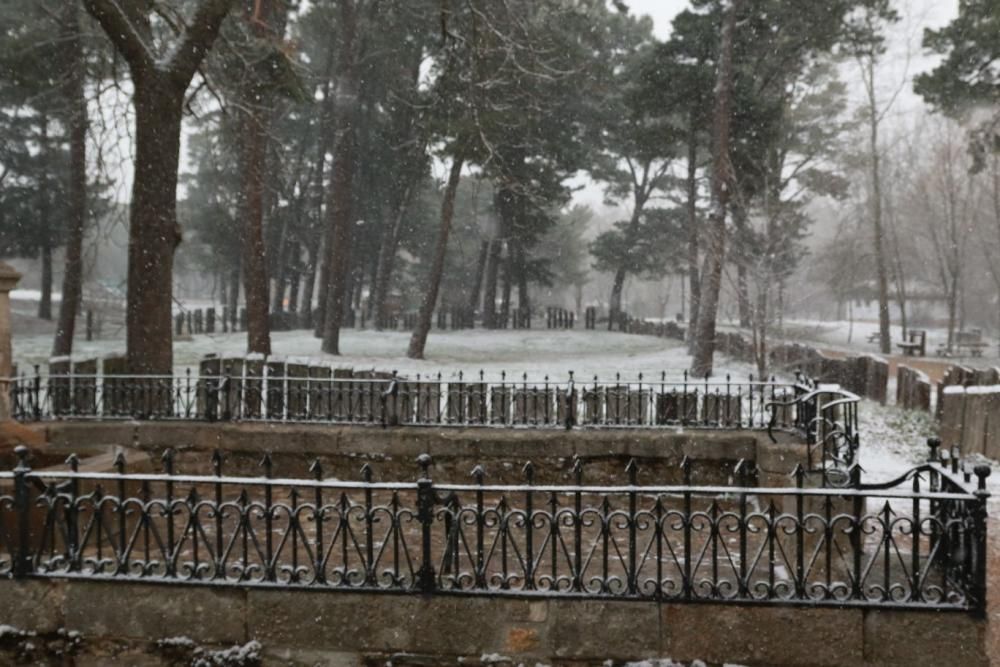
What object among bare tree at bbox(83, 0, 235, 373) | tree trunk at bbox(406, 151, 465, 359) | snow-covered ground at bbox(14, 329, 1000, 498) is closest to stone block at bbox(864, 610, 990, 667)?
snow-covered ground at bbox(14, 329, 1000, 498)

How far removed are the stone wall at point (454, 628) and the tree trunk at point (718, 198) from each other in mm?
14672

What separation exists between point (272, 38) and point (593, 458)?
27.9 feet

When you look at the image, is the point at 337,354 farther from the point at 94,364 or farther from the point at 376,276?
the point at 376,276

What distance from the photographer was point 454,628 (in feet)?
17.4

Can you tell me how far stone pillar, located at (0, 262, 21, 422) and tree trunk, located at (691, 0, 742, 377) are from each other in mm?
15073

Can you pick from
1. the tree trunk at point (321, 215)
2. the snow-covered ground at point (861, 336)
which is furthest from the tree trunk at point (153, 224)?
the snow-covered ground at point (861, 336)

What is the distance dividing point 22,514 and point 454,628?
122 inches

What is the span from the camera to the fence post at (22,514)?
18.2 feet

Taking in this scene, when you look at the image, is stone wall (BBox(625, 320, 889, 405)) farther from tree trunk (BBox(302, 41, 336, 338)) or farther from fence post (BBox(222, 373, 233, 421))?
tree trunk (BBox(302, 41, 336, 338))

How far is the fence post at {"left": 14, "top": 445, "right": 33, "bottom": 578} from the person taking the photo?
554cm

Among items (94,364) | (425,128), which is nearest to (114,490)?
(94,364)

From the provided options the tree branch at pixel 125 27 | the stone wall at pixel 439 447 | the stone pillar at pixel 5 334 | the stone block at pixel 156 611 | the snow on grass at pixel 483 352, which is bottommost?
the stone block at pixel 156 611

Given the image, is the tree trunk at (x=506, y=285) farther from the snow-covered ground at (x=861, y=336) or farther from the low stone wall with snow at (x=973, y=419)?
the low stone wall with snow at (x=973, y=419)

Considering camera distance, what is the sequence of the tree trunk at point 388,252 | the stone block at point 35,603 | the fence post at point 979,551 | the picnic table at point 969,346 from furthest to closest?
the tree trunk at point 388,252 < the picnic table at point 969,346 < the stone block at point 35,603 < the fence post at point 979,551
